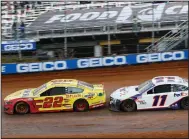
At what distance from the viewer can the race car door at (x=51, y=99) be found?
11078 millimetres

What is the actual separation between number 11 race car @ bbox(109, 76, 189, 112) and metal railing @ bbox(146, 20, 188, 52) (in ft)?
22.5

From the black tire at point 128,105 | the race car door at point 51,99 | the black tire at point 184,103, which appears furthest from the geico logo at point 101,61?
the black tire at point 184,103

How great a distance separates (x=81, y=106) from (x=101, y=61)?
5772mm

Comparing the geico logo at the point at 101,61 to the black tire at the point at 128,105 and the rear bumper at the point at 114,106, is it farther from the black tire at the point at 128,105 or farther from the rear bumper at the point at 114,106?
the black tire at the point at 128,105

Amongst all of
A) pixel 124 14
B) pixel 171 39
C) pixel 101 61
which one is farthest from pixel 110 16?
pixel 101 61

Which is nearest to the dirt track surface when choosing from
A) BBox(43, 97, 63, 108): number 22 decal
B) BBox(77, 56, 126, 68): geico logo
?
BBox(43, 97, 63, 108): number 22 decal

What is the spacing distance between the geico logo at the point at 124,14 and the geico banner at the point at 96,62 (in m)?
2.88

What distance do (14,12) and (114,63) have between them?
234 inches

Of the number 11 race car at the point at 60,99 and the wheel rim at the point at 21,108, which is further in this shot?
the wheel rim at the point at 21,108

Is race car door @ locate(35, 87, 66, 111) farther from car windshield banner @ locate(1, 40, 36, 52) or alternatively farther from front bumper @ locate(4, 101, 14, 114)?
car windshield banner @ locate(1, 40, 36, 52)

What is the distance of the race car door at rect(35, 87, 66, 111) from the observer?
11.1 metres

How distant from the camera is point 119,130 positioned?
935 centimetres

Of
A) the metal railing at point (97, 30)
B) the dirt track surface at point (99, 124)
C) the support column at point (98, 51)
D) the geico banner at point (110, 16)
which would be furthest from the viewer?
the geico banner at point (110, 16)

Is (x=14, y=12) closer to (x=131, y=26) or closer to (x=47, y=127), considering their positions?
(x=131, y=26)
